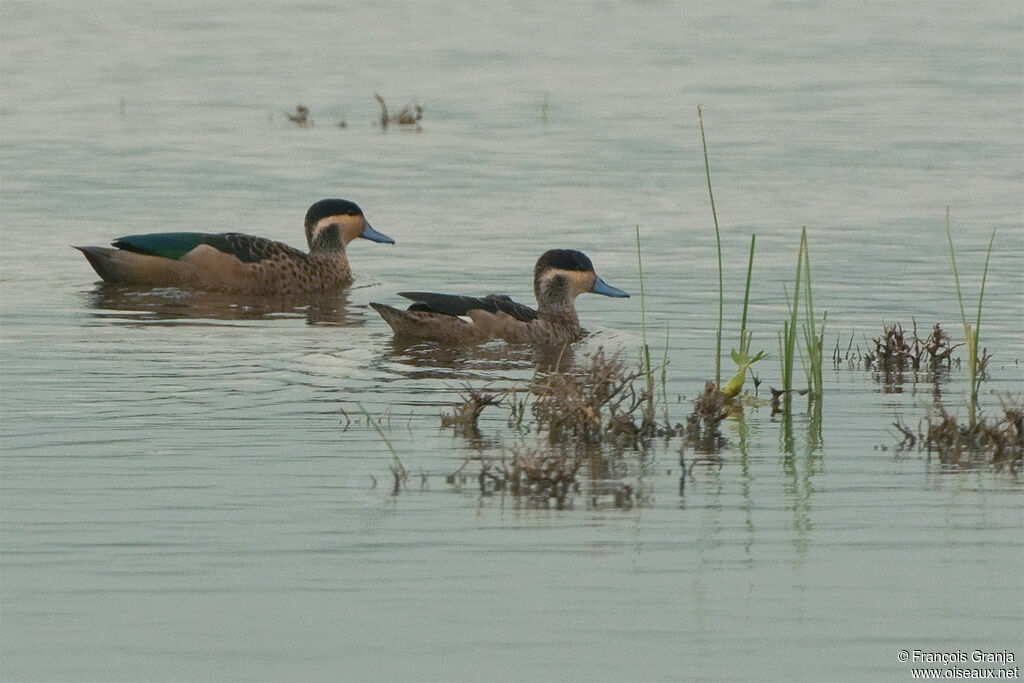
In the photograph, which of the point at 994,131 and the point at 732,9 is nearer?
the point at 994,131

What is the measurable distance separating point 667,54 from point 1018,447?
26412 millimetres

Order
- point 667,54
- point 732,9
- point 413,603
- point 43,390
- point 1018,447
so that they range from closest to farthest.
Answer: point 413,603 → point 1018,447 → point 43,390 → point 667,54 → point 732,9

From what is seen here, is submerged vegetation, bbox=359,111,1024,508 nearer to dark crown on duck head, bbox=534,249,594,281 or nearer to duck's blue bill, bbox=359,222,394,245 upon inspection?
dark crown on duck head, bbox=534,249,594,281

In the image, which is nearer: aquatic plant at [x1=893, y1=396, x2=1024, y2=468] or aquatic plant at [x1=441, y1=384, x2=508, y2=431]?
aquatic plant at [x1=893, y1=396, x2=1024, y2=468]

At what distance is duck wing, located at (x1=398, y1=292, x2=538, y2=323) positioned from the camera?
13562 mm

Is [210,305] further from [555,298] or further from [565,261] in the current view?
[565,261]

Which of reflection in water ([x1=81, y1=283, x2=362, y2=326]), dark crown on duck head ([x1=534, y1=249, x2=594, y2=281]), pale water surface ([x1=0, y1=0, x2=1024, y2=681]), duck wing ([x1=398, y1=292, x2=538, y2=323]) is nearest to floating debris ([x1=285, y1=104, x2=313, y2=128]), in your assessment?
pale water surface ([x1=0, y1=0, x2=1024, y2=681])

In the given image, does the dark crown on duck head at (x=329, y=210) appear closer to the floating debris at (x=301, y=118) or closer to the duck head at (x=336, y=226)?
the duck head at (x=336, y=226)

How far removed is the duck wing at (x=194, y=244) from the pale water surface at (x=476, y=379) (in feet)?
1.78

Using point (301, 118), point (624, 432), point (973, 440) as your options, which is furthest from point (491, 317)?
point (301, 118)

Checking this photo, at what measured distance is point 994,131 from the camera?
24.9m

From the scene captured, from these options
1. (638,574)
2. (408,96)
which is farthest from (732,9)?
(638,574)

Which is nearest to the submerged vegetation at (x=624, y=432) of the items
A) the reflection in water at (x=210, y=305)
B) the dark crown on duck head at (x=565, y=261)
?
the dark crown on duck head at (x=565, y=261)

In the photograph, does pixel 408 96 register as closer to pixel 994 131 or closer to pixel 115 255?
pixel 994 131
